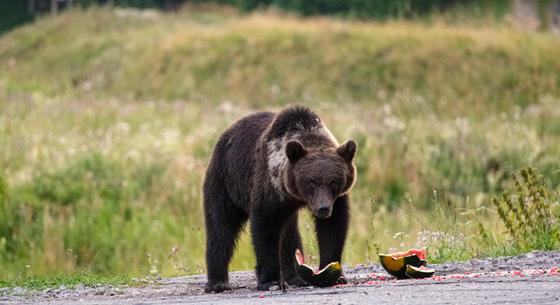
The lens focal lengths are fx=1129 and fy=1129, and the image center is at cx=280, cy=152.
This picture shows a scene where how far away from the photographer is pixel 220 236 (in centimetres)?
968

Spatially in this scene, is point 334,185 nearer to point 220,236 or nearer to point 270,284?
point 270,284

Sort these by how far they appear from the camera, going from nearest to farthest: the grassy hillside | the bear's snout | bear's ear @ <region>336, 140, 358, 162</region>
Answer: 1. the bear's snout
2. bear's ear @ <region>336, 140, 358, 162</region>
3. the grassy hillside

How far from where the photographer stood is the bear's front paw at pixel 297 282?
370 inches

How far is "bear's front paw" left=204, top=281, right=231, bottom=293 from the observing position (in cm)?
943

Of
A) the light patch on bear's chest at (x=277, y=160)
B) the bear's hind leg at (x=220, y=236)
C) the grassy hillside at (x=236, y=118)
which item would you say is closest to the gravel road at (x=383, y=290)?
the bear's hind leg at (x=220, y=236)

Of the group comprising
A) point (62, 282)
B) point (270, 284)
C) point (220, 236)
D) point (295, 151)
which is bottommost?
point (62, 282)

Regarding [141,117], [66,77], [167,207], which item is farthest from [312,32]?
Result: [167,207]

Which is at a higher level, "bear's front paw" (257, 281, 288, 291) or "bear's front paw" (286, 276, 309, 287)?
"bear's front paw" (257, 281, 288, 291)

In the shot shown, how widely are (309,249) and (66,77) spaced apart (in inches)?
1441

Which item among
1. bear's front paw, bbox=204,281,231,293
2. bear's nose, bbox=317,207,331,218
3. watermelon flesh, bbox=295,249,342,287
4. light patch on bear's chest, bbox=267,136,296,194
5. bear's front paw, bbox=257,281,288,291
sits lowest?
bear's front paw, bbox=204,281,231,293

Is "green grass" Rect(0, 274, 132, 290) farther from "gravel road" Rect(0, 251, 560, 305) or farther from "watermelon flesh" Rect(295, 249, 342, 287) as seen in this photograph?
"watermelon flesh" Rect(295, 249, 342, 287)

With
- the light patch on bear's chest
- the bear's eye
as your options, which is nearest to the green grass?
the light patch on bear's chest

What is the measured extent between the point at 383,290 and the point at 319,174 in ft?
3.15

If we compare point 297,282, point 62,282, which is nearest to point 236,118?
point 62,282
